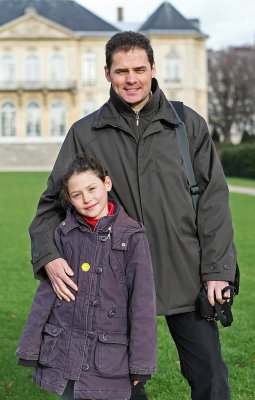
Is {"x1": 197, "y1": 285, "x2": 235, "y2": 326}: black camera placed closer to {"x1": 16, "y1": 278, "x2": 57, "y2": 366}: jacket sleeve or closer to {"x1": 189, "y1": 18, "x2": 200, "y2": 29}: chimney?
{"x1": 16, "y1": 278, "x2": 57, "y2": 366}: jacket sleeve

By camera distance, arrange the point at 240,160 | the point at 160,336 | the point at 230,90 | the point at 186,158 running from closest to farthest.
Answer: the point at 186,158 → the point at 160,336 → the point at 240,160 → the point at 230,90

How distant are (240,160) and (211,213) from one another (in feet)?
106

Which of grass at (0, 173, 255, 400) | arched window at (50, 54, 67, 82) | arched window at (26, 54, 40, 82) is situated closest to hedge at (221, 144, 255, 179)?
grass at (0, 173, 255, 400)

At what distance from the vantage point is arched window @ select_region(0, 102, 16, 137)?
5722 centimetres

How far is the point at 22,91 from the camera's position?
57000 mm

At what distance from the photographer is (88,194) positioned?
3318mm

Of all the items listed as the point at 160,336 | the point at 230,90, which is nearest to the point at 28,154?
the point at 230,90

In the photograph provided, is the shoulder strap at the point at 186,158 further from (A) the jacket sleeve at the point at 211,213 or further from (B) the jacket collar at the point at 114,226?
(B) the jacket collar at the point at 114,226

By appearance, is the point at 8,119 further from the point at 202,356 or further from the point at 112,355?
the point at 112,355

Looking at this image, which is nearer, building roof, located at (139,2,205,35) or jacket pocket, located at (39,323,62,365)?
jacket pocket, located at (39,323,62,365)

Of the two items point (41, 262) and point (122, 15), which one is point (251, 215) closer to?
point (41, 262)

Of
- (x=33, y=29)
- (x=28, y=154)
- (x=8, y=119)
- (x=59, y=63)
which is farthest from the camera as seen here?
(x=8, y=119)

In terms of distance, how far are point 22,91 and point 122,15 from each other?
44.9 ft

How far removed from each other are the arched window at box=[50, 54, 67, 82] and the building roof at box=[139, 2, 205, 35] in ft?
21.1
